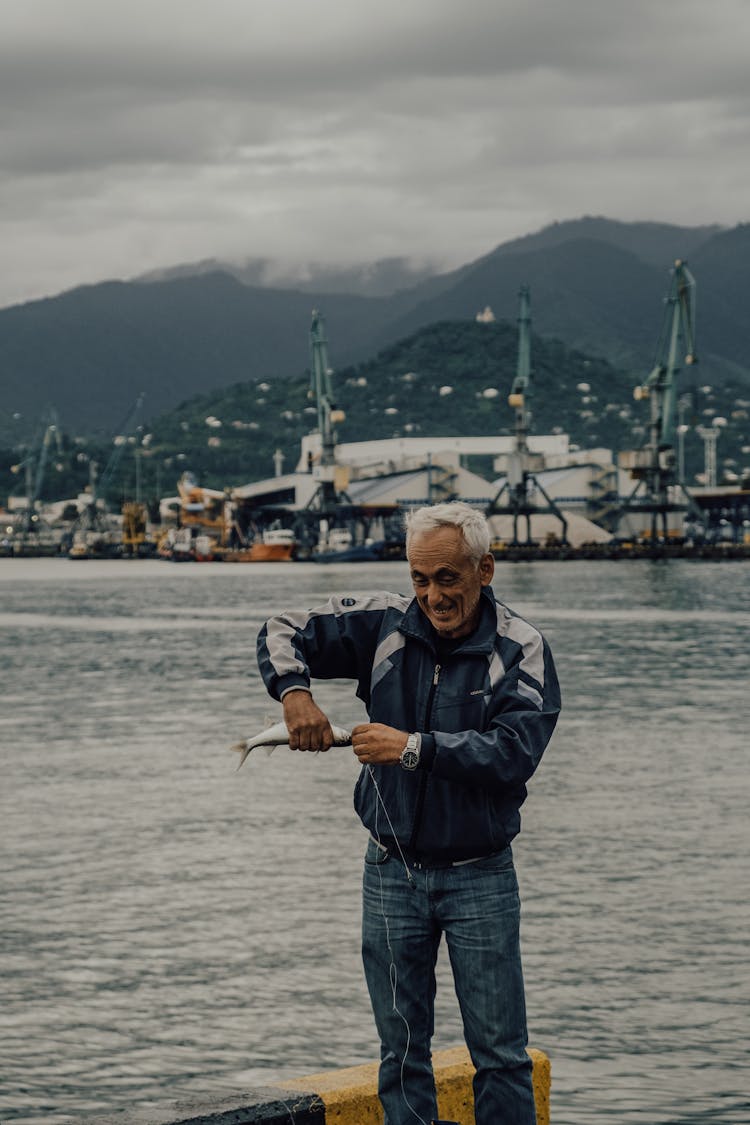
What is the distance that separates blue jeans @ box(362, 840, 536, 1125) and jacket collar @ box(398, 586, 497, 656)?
65 cm

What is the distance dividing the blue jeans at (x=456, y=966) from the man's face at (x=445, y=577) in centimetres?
74

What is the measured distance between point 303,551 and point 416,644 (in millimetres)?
167217

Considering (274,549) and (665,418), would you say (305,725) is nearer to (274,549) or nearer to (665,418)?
(665,418)

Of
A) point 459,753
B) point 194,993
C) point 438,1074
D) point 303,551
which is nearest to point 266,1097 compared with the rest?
point 438,1074

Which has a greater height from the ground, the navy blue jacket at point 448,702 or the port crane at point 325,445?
the port crane at point 325,445

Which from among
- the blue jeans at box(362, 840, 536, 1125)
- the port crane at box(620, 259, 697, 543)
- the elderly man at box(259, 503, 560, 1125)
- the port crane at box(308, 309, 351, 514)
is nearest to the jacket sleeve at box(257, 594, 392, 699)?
the elderly man at box(259, 503, 560, 1125)

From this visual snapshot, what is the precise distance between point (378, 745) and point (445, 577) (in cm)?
53

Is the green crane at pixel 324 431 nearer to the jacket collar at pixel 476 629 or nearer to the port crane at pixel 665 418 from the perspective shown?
the port crane at pixel 665 418

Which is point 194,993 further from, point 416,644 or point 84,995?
point 416,644

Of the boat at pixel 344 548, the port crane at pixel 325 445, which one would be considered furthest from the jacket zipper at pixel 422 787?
the port crane at pixel 325 445

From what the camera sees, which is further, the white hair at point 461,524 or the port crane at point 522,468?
the port crane at point 522,468

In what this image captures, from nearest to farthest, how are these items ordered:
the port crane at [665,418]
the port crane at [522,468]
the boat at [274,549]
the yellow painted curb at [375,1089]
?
1. the yellow painted curb at [375,1089]
2. the port crane at [665,418]
3. the port crane at [522,468]
4. the boat at [274,549]

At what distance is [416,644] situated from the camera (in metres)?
5.07

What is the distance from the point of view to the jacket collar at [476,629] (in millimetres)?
5012
